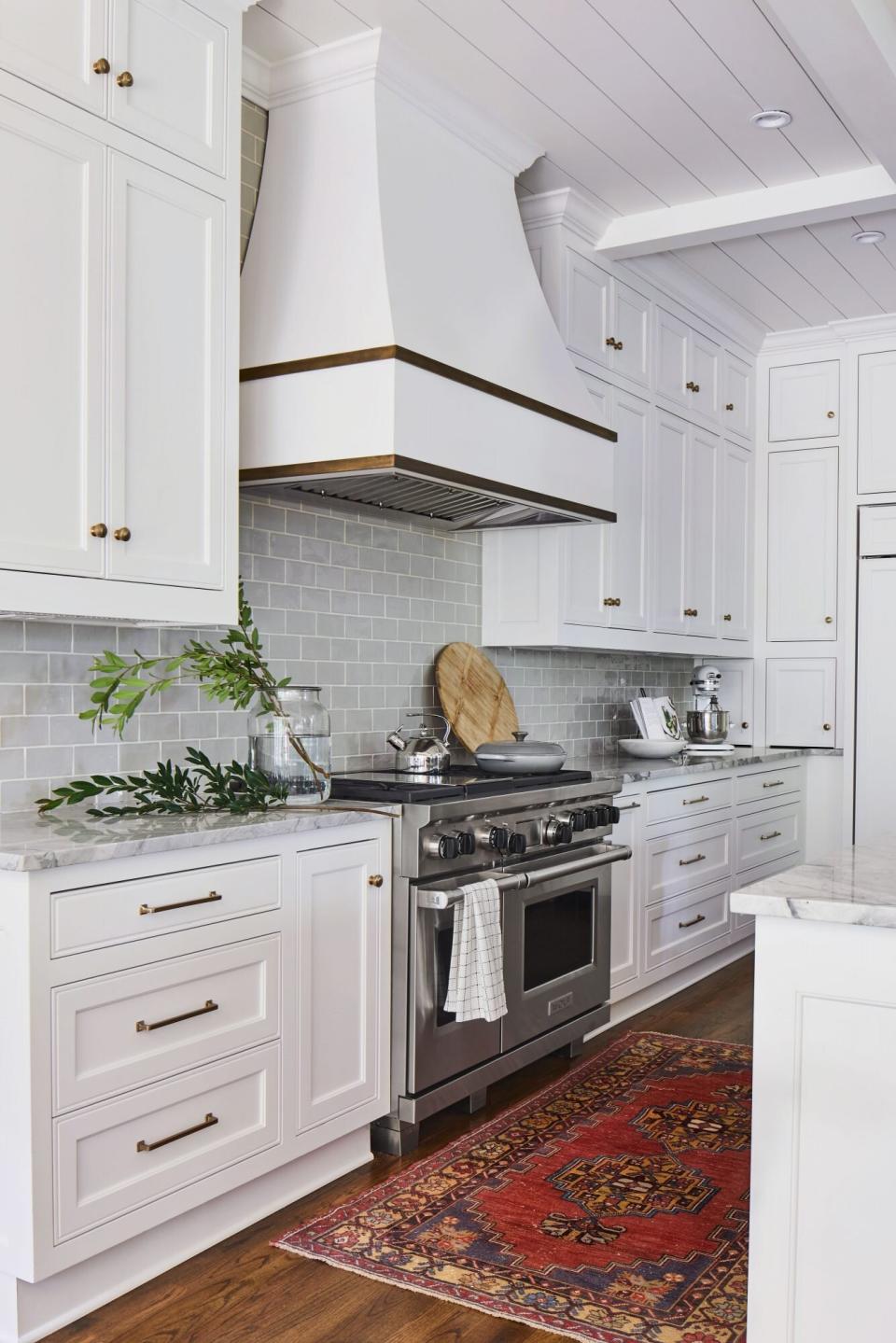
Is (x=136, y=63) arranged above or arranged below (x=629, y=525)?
above

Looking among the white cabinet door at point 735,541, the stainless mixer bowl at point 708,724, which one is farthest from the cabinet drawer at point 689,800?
the white cabinet door at point 735,541

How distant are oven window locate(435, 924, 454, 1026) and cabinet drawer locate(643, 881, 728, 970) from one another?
1434 mm

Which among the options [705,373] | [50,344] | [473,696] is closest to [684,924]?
[473,696]

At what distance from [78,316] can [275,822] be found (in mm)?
1111

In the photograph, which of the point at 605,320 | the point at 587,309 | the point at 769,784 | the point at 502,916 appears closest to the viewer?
the point at 502,916

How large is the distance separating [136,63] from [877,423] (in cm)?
433

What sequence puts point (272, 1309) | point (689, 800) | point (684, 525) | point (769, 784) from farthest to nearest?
point (769, 784) < point (684, 525) < point (689, 800) < point (272, 1309)

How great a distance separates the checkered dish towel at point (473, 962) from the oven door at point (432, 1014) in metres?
0.03

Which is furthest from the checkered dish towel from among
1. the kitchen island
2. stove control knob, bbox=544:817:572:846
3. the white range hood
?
the kitchen island

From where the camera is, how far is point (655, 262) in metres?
4.83

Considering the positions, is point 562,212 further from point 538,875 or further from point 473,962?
point 473,962

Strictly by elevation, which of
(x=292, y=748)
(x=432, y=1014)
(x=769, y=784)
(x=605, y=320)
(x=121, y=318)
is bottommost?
(x=432, y=1014)

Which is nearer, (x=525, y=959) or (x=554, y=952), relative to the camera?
(x=525, y=959)

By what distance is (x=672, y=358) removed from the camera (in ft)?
17.0
